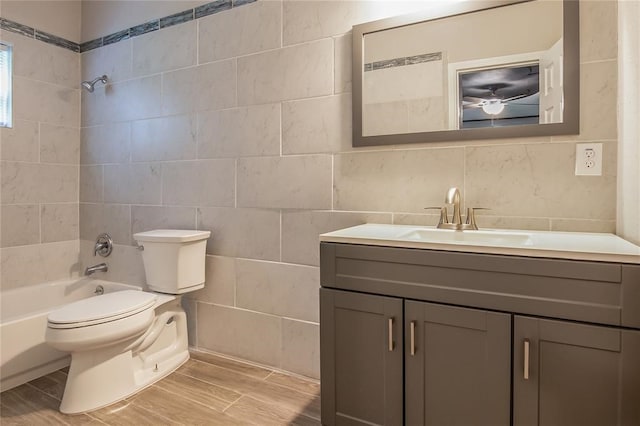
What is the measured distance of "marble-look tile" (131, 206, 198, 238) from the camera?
2.39 metres

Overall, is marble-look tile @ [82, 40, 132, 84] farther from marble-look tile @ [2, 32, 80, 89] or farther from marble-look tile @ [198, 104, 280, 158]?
marble-look tile @ [198, 104, 280, 158]

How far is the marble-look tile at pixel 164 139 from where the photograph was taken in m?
2.38

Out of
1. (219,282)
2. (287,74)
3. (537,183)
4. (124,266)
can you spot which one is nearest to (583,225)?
(537,183)

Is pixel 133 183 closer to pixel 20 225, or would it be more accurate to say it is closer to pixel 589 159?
pixel 20 225

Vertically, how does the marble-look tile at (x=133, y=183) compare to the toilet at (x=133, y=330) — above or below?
above

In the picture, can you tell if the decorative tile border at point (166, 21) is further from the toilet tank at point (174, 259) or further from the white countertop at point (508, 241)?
the white countertop at point (508, 241)

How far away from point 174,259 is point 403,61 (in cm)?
165

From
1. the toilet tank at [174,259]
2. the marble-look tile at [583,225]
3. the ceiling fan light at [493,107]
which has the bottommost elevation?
the toilet tank at [174,259]

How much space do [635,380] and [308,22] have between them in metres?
2.02

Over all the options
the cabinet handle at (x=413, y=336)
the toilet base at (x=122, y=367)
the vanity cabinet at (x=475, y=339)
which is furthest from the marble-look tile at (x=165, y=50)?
the cabinet handle at (x=413, y=336)

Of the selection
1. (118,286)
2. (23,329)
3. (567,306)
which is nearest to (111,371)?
(23,329)

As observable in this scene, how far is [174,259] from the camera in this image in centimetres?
211

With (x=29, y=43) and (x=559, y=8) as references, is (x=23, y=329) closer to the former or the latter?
(x=29, y=43)

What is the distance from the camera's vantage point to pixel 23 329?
78.2 inches
